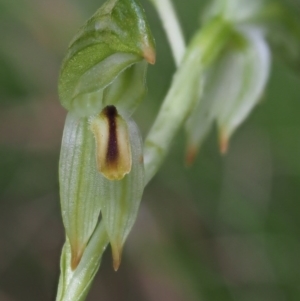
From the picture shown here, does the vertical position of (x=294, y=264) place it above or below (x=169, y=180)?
below

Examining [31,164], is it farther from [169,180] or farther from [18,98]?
[169,180]

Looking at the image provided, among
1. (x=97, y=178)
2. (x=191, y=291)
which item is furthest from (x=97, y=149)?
(x=191, y=291)

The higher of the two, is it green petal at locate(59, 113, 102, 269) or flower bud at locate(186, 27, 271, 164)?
green petal at locate(59, 113, 102, 269)

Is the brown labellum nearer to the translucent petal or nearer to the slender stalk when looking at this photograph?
the translucent petal

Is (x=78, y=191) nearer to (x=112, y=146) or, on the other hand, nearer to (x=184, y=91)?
(x=112, y=146)

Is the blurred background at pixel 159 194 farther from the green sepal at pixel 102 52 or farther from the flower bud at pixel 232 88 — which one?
the green sepal at pixel 102 52

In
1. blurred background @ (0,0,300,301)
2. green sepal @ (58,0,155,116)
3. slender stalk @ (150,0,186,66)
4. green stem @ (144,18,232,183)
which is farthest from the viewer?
blurred background @ (0,0,300,301)

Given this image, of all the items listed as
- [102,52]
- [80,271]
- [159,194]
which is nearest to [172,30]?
[102,52]

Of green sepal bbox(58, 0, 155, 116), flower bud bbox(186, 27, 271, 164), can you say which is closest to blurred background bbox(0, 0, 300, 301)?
flower bud bbox(186, 27, 271, 164)
